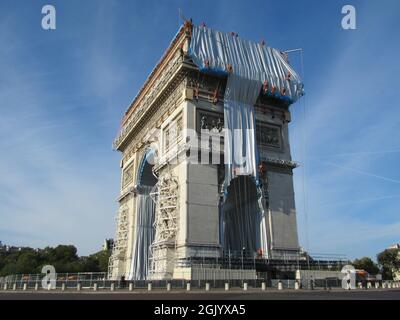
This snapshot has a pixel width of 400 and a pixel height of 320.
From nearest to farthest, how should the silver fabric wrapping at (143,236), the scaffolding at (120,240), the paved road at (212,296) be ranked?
the paved road at (212,296) → the silver fabric wrapping at (143,236) → the scaffolding at (120,240)

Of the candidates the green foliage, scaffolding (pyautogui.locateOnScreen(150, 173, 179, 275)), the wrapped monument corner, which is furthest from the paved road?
the green foliage

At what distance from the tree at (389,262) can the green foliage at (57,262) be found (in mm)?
64334

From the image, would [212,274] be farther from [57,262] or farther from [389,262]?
[389,262]

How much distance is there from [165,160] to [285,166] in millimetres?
12694

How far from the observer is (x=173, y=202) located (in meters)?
36.8

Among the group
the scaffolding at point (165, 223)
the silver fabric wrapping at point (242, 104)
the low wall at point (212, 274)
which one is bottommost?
the low wall at point (212, 274)

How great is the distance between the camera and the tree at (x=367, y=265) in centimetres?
9006

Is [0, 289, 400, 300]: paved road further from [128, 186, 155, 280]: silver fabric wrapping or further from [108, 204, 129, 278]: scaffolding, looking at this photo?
[108, 204, 129, 278]: scaffolding

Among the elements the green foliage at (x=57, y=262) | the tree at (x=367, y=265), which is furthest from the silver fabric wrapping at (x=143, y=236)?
the tree at (x=367, y=265)

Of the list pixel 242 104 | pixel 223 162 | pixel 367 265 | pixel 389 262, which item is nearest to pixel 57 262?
pixel 223 162

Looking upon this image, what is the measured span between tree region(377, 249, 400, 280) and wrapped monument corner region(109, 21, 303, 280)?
2437 inches

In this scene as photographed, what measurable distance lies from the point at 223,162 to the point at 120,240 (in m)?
23.6

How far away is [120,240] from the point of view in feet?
178

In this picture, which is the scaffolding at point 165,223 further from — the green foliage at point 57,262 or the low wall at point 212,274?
the green foliage at point 57,262
